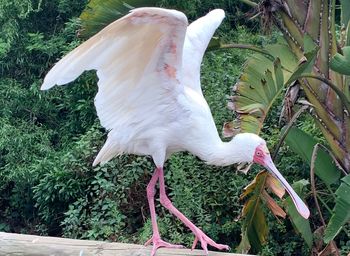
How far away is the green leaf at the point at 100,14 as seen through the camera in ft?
17.6

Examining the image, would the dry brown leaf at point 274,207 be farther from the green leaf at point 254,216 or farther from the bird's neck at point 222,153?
Answer: the bird's neck at point 222,153

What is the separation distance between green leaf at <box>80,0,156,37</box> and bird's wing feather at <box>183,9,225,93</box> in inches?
28.4

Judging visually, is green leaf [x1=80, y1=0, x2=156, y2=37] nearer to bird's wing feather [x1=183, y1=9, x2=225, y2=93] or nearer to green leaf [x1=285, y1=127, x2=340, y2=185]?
bird's wing feather [x1=183, y1=9, x2=225, y2=93]

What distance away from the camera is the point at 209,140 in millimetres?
4199

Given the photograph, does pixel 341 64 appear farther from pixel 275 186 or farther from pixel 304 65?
pixel 275 186

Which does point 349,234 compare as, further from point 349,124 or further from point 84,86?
point 84,86

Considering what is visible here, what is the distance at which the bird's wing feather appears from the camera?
14.8 ft

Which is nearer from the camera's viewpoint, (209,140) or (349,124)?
(209,140)

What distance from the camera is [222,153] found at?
416cm

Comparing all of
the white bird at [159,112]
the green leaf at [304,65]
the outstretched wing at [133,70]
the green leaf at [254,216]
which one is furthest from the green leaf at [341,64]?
the outstretched wing at [133,70]

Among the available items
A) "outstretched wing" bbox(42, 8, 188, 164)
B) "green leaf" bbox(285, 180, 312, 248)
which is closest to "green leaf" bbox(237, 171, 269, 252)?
"green leaf" bbox(285, 180, 312, 248)

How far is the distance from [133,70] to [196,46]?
631 millimetres

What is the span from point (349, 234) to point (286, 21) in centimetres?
169

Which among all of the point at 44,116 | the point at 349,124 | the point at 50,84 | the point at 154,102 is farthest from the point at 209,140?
the point at 44,116
